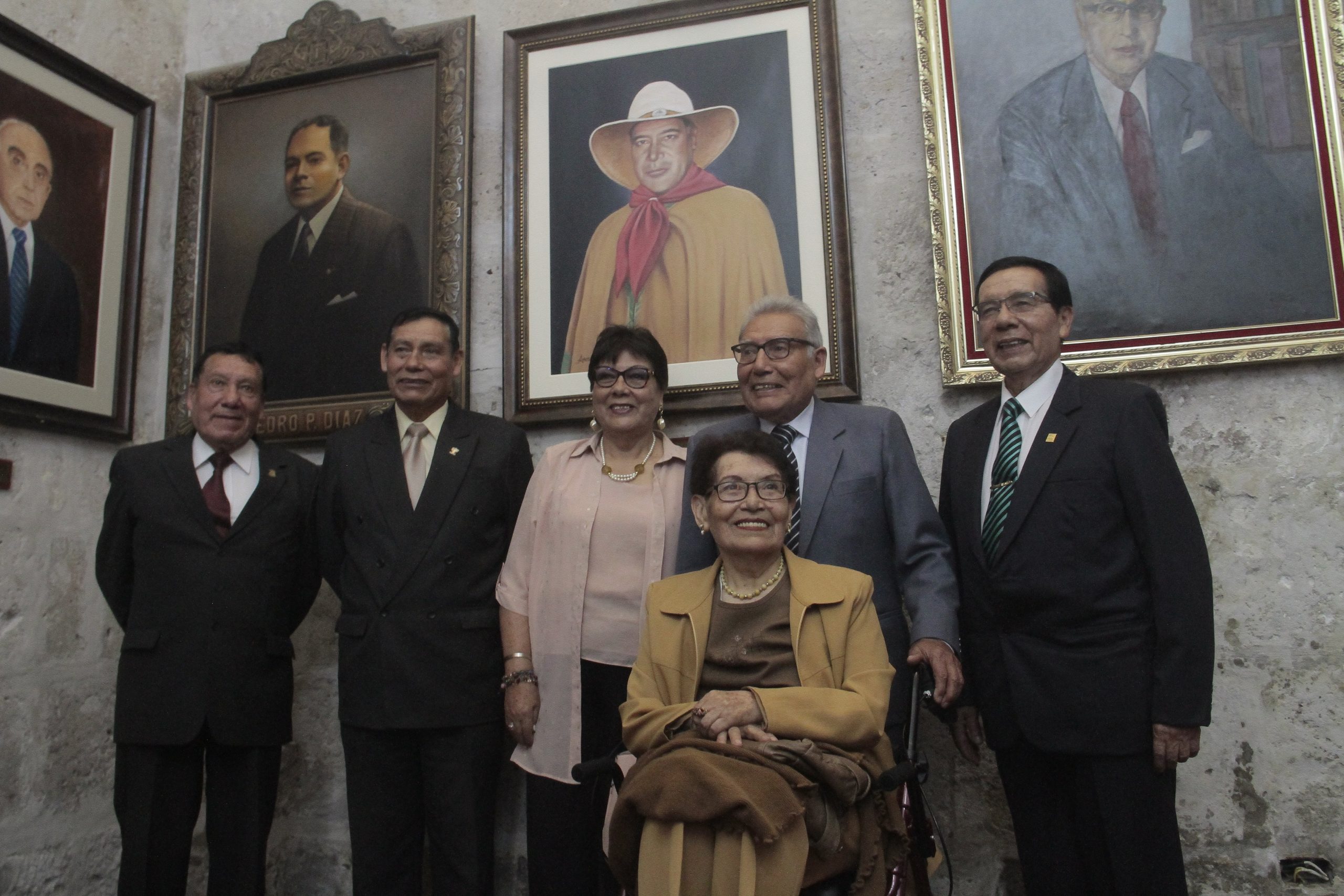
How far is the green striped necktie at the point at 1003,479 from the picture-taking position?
2305mm

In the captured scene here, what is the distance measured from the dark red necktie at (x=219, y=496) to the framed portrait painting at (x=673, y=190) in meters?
1.04

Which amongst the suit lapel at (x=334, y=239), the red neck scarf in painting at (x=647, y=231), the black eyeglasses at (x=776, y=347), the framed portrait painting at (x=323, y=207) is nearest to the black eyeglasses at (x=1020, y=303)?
the black eyeglasses at (x=776, y=347)

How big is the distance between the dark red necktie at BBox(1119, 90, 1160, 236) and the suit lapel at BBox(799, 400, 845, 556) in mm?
1418

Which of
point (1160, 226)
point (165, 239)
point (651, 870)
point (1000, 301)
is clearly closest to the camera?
point (651, 870)

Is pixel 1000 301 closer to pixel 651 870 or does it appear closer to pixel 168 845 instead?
pixel 651 870

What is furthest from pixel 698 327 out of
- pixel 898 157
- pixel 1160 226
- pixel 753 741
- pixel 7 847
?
pixel 7 847

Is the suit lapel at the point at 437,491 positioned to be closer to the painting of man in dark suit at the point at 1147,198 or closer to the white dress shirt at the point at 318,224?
the white dress shirt at the point at 318,224

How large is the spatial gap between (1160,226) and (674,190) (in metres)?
1.72

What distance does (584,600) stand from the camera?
2646 mm

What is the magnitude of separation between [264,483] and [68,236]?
5.10ft

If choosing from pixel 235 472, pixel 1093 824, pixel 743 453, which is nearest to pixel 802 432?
pixel 743 453

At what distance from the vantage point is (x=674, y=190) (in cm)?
349

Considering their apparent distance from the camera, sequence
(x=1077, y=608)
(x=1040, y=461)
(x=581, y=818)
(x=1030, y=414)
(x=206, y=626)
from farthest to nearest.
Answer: (x=206, y=626) < (x=581, y=818) < (x=1030, y=414) < (x=1040, y=461) < (x=1077, y=608)

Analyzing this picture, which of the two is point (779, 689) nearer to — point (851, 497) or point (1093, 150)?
point (851, 497)
